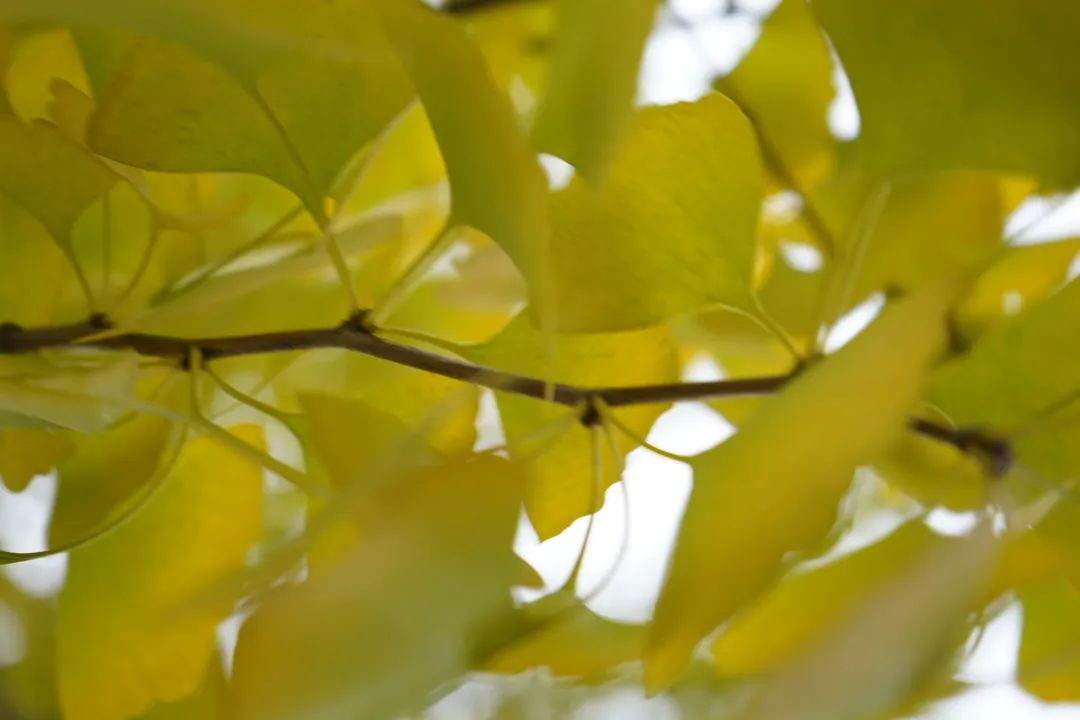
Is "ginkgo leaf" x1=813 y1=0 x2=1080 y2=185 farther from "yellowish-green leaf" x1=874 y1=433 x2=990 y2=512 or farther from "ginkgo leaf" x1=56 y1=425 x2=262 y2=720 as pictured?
"ginkgo leaf" x1=56 y1=425 x2=262 y2=720

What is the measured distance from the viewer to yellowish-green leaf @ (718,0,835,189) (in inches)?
13.8

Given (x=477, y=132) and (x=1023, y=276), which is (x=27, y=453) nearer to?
(x=477, y=132)

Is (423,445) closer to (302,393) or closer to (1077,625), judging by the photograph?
(302,393)

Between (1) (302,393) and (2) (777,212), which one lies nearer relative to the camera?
(1) (302,393)

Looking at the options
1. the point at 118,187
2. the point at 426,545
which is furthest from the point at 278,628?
the point at 118,187

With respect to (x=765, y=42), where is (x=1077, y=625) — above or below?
below

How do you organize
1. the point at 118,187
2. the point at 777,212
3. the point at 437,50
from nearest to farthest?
the point at 437,50 → the point at 118,187 → the point at 777,212

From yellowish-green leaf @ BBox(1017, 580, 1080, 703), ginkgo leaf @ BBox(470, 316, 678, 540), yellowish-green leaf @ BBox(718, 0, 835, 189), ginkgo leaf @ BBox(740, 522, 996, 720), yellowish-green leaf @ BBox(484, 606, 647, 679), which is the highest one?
yellowish-green leaf @ BBox(718, 0, 835, 189)

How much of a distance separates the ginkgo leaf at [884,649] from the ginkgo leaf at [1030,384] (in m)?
0.07

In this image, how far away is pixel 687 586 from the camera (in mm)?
164

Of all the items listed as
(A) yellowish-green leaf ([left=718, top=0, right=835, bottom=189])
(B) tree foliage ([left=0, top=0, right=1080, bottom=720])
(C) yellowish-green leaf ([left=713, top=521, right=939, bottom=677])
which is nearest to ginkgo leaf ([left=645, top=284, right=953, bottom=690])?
(B) tree foliage ([left=0, top=0, right=1080, bottom=720])

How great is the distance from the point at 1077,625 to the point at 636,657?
15 centimetres

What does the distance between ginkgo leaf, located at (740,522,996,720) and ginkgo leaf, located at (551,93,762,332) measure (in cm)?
8

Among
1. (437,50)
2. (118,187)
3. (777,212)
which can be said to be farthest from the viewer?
(777,212)
